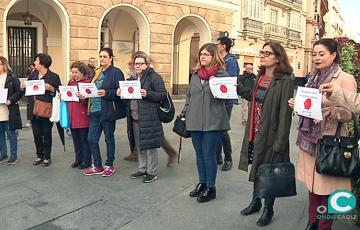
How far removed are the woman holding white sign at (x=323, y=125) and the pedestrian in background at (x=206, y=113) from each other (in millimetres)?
1226

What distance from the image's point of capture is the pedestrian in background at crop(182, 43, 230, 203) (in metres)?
4.90

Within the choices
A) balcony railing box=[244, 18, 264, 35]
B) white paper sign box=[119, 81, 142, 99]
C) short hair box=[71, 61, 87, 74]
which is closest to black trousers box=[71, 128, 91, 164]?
short hair box=[71, 61, 87, 74]

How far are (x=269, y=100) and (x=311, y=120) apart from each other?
20.8 inches

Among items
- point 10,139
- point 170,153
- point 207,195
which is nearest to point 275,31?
point 170,153

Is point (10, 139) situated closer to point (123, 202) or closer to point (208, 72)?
point (123, 202)

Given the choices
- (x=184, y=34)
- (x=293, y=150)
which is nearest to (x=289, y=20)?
(x=184, y=34)

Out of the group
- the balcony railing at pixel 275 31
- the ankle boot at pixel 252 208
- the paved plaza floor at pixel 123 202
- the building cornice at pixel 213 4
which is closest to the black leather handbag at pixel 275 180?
the paved plaza floor at pixel 123 202

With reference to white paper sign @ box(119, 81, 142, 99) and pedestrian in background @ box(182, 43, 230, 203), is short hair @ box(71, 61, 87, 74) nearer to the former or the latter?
white paper sign @ box(119, 81, 142, 99)

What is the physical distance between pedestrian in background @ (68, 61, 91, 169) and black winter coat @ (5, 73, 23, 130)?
96 centimetres

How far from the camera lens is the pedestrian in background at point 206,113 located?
4.90m

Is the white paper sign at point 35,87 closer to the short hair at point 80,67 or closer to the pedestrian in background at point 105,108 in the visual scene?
the short hair at point 80,67

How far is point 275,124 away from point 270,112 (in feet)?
0.44

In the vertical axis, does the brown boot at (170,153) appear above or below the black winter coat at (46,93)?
below

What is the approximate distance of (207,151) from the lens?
16.3ft
